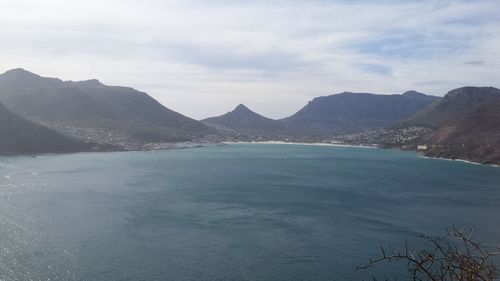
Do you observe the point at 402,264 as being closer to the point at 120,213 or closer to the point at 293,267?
the point at 293,267

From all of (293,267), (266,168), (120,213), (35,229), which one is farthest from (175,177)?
(293,267)

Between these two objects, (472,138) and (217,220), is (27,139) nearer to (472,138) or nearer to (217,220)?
(217,220)

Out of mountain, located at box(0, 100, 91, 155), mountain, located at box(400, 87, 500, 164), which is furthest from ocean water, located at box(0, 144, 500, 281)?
mountain, located at box(400, 87, 500, 164)

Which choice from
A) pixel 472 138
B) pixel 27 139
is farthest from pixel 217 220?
pixel 472 138

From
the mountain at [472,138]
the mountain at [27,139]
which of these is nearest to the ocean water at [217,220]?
the mountain at [27,139]

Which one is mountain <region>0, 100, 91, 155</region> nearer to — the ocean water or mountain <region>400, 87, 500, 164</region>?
the ocean water
